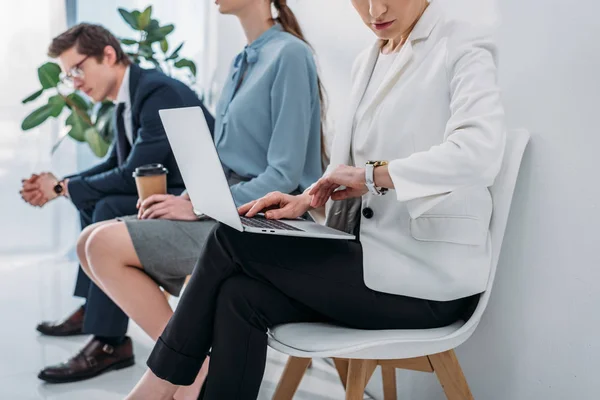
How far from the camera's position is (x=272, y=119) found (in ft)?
5.91

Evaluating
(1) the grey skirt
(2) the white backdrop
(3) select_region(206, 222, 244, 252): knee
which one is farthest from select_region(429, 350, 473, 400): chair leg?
(2) the white backdrop

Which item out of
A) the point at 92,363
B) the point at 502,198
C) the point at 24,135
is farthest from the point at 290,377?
the point at 24,135

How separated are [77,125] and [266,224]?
2.28 meters

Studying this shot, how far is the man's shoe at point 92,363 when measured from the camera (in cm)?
196

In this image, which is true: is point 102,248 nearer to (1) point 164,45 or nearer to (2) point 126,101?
(2) point 126,101

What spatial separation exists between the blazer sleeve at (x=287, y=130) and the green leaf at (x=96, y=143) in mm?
1627

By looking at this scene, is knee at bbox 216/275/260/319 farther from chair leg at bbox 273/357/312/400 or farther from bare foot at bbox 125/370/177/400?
chair leg at bbox 273/357/312/400

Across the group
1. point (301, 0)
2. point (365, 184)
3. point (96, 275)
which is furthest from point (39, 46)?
point (365, 184)

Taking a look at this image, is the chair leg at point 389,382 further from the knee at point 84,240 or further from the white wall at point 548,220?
the knee at point 84,240

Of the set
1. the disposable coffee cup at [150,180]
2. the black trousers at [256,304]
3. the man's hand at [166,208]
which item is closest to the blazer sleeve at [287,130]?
the man's hand at [166,208]

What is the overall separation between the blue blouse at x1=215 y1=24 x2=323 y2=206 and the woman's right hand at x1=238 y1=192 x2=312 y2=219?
1.05ft

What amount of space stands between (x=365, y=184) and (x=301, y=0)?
160 cm

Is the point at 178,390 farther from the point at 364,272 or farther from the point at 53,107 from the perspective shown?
the point at 53,107

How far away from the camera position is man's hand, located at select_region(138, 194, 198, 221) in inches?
71.4
